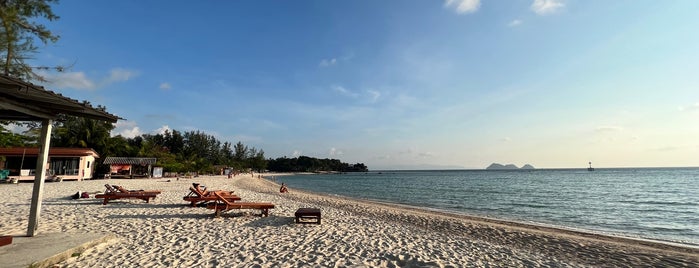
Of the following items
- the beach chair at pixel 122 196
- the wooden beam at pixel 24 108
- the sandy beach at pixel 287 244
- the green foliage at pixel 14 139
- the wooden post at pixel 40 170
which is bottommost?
the sandy beach at pixel 287 244

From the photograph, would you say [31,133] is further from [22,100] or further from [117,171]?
[22,100]

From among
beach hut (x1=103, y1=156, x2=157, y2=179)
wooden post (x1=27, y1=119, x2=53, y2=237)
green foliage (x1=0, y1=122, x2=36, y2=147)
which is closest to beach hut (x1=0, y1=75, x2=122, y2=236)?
wooden post (x1=27, y1=119, x2=53, y2=237)

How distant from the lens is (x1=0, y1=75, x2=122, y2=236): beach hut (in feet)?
14.2

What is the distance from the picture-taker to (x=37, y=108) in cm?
559

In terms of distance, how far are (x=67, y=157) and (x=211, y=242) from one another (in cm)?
3330

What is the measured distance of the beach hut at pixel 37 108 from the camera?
14.2 ft

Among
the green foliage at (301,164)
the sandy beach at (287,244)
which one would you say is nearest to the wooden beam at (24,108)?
the sandy beach at (287,244)

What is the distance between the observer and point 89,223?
8578 millimetres

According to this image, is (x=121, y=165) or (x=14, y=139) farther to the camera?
(x=121, y=165)

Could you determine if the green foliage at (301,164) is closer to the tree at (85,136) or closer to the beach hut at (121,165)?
the tree at (85,136)

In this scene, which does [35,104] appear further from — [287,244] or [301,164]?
[301,164]

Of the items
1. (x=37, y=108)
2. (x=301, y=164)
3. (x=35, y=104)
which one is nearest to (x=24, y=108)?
(x=35, y=104)

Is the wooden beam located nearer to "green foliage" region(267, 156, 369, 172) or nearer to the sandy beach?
the sandy beach

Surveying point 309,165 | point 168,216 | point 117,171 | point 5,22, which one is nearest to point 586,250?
point 168,216
